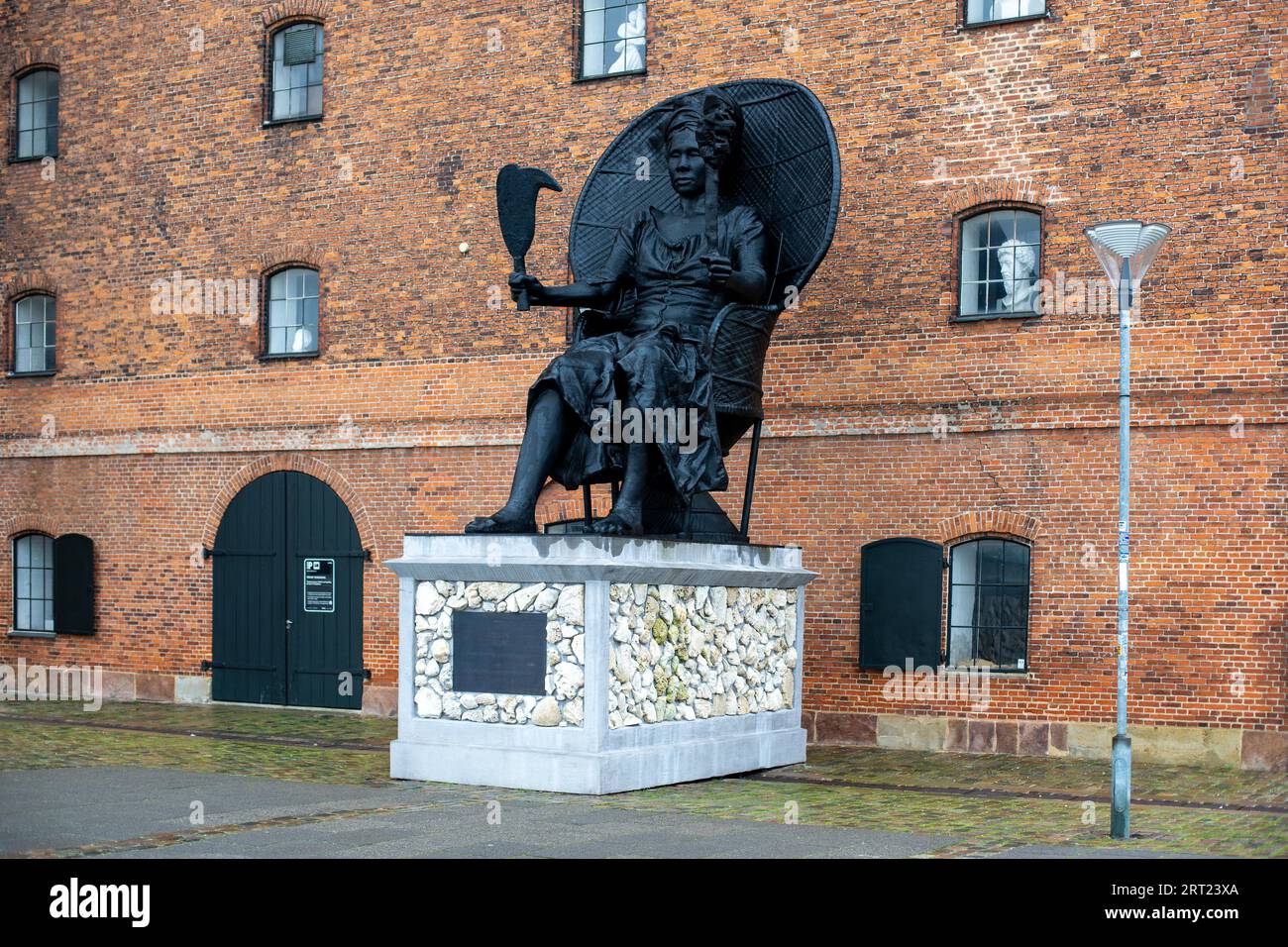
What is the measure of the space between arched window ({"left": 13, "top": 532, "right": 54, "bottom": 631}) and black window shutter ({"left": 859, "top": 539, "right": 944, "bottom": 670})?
1096 centimetres

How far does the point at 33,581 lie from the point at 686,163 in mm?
12064

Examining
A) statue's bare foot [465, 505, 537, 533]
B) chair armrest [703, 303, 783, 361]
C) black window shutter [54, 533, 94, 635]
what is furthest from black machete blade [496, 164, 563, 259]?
black window shutter [54, 533, 94, 635]

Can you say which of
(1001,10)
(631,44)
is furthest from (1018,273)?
(631,44)

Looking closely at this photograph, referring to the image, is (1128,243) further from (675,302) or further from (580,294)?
(580,294)

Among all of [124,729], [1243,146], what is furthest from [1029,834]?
[124,729]

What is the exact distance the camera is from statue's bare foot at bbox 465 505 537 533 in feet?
39.0

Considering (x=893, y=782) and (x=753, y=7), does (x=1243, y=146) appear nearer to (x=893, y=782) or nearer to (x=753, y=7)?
(x=753, y=7)

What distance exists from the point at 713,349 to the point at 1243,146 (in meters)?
5.58

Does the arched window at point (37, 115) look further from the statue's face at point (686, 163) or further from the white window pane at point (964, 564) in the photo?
the white window pane at point (964, 564)

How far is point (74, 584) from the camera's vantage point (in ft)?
68.4

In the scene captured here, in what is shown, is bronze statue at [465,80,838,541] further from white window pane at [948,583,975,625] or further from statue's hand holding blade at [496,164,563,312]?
white window pane at [948,583,975,625]

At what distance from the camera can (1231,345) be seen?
48.5ft

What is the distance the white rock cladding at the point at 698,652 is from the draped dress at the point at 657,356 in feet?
3.13

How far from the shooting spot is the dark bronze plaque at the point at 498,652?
1170cm
